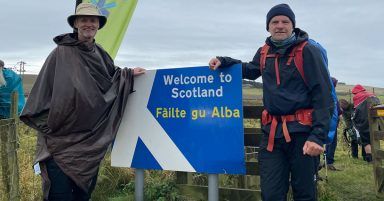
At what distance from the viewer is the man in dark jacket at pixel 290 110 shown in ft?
12.0

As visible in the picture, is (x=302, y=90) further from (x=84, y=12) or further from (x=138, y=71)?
(x=84, y=12)

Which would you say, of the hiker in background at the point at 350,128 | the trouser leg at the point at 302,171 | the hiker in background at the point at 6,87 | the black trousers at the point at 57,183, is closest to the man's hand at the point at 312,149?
the trouser leg at the point at 302,171

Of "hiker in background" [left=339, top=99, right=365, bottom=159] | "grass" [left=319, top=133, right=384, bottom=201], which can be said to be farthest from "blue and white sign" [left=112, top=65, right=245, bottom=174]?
"hiker in background" [left=339, top=99, right=365, bottom=159]

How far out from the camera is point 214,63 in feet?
14.0

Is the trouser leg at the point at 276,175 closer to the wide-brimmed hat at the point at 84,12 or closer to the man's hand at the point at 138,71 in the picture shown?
the man's hand at the point at 138,71

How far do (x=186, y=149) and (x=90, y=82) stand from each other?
Result: 4.01ft

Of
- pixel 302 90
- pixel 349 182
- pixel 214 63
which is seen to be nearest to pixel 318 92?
pixel 302 90

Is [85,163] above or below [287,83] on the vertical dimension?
below

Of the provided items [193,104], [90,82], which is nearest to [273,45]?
[193,104]

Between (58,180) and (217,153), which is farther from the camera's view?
(217,153)

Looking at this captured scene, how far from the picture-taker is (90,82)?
4.00 metres

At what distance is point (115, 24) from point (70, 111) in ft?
→ 9.41

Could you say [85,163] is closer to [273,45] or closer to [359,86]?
[273,45]

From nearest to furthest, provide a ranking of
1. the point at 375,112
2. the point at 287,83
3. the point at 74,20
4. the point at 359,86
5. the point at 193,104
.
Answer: the point at 287,83 < the point at 74,20 < the point at 193,104 < the point at 375,112 < the point at 359,86
